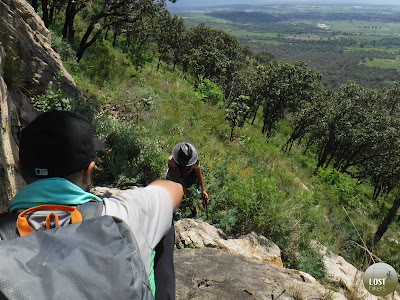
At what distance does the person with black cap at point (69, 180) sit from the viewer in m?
1.31

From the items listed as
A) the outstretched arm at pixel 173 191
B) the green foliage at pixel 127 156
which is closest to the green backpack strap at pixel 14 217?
the outstretched arm at pixel 173 191

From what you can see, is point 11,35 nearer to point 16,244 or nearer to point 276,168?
point 16,244

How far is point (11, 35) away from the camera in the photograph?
16.1ft

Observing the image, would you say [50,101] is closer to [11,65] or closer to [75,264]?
[11,65]

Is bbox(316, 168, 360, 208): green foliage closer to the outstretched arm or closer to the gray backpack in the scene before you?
the outstretched arm

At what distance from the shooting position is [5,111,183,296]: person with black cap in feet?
Answer: 4.29

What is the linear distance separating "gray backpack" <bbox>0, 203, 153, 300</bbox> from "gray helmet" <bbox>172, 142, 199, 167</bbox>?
196cm

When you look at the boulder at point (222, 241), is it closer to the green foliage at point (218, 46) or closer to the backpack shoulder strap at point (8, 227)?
the backpack shoulder strap at point (8, 227)

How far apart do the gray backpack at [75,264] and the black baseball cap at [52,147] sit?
0.36 m

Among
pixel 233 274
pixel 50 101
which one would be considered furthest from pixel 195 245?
pixel 50 101

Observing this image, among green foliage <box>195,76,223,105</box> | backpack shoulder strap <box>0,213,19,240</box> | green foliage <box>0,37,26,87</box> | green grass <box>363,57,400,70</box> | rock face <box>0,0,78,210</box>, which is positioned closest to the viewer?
backpack shoulder strap <box>0,213,19,240</box>

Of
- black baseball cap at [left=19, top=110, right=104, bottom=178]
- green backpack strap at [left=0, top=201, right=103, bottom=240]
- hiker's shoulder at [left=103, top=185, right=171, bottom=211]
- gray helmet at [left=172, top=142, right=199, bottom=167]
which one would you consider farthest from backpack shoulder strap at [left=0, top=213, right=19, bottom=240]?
gray helmet at [left=172, top=142, right=199, bottom=167]

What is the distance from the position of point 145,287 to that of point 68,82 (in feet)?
21.6

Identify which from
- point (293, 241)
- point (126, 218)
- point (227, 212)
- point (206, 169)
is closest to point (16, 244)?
point (126, 218)
